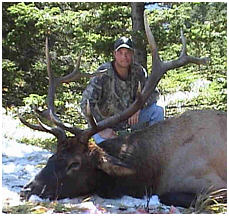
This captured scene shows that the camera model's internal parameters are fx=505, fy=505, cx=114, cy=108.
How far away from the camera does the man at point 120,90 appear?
665 cm

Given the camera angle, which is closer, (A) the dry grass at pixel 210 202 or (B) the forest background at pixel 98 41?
(A) the dry grass at pixel 210 202

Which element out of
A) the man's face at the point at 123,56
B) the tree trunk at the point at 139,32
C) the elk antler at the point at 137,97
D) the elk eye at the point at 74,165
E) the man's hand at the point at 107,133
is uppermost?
the tree trunk at the point at 139,32

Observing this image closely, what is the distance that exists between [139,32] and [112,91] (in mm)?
2885

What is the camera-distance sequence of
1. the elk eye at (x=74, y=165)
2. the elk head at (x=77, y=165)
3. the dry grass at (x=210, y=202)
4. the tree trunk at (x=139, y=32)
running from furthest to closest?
the tree trunk at (x=139, y=32) < the elk eye at (x=74, y=165) < the elk head at (x=77, y=165) < the dry grass at (x=210, y=202)

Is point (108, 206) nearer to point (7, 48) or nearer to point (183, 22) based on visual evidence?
point (183, 22)

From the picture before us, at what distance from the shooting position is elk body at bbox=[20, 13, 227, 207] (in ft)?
16.1

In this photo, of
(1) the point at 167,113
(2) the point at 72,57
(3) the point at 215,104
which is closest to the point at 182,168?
(3) the point at 215,104

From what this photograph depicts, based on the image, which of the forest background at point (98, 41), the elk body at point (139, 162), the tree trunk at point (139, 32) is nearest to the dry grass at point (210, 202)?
the elk body at point (139, 162)

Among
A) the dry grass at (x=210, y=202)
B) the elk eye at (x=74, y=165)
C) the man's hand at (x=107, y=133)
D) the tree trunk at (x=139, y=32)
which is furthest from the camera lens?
the tree trunk at (x=139, y=32)

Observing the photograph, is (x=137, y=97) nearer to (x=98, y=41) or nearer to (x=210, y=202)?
(x=210, y=202)

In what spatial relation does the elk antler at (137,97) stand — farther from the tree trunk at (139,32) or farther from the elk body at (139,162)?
the tree trunk at (139,32)

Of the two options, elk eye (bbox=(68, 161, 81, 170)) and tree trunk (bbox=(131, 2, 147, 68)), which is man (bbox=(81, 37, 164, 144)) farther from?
tree trunk (bbox=(131, 2, 147, 68))

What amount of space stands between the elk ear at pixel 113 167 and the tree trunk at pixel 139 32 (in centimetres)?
484

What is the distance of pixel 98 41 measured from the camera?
957 centimetres
